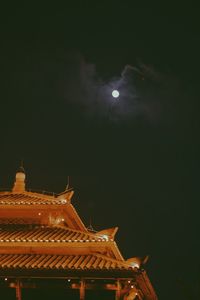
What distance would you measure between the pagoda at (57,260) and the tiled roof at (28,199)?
39mm

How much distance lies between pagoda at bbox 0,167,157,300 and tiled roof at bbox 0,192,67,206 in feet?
0.13

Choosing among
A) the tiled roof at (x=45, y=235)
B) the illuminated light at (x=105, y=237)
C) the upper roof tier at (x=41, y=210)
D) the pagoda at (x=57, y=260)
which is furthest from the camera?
the upper roof tier at (x=41, y=210)

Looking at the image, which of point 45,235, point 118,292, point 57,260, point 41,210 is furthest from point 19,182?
point 118,292

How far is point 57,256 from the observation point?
Result: 523 inches

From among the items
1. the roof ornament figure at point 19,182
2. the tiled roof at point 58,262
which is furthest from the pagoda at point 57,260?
the roof ornament figure at point 19,182

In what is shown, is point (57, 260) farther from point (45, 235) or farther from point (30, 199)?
point (30, 199)

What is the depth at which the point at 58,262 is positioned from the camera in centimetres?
1262

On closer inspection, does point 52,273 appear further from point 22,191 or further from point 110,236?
point 22,191

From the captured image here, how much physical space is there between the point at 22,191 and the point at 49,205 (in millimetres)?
3285

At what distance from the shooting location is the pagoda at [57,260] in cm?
1175

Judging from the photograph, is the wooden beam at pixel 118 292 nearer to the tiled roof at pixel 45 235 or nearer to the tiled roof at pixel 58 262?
the tiled roof at pixel 58 262

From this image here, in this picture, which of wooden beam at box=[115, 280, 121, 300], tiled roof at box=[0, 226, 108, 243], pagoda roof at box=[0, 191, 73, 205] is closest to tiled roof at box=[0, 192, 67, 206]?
pagoda roof at box=[0, 191, 73, 205]

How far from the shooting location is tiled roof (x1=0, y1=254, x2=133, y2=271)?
11820 millimetres

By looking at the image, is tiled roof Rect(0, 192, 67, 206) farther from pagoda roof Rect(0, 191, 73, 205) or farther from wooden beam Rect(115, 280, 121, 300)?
wooden beam Rect(115, 280, 121, 300)
